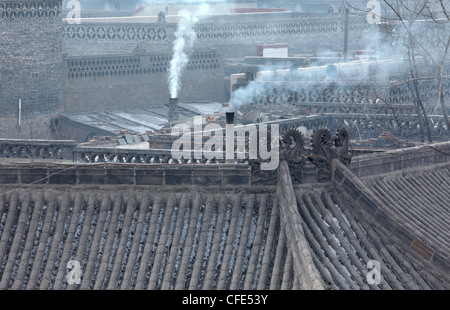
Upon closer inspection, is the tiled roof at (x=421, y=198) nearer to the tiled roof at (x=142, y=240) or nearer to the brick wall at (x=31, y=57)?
the tiled roof at (x=142, y=240)

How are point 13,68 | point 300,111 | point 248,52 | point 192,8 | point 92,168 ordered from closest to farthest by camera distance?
point 92,168, point 300,111, point 13,68, point 248,52, point 192,8

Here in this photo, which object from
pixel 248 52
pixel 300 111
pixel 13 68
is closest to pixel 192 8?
pixel 248 52

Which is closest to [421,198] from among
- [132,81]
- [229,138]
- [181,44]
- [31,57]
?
[229,138]

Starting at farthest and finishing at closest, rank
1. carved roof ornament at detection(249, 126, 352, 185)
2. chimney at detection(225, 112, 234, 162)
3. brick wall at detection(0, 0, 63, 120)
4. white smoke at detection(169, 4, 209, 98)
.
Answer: white smoke at detection(169, 4, 209, 98)
brick wall at detection(0, 0, 63, 120)
chimney at detection(225, 112, 234, 162)
carved roof ornament at detection(249, 126, 352, 185)

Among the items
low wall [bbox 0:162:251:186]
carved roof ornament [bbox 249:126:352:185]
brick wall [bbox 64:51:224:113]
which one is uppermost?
carved roof ornament [bbox 249:126:352:185]

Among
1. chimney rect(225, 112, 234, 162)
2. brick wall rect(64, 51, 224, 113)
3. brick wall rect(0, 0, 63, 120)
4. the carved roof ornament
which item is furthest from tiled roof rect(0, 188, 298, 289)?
brick wall rect(64, 51, 224, 113)

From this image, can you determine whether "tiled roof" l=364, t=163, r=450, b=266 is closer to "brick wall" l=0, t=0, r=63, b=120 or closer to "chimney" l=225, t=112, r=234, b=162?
"chimney" l=225, t=112, r=234, b=162

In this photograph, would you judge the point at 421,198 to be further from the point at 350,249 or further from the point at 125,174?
the point at 125,174
